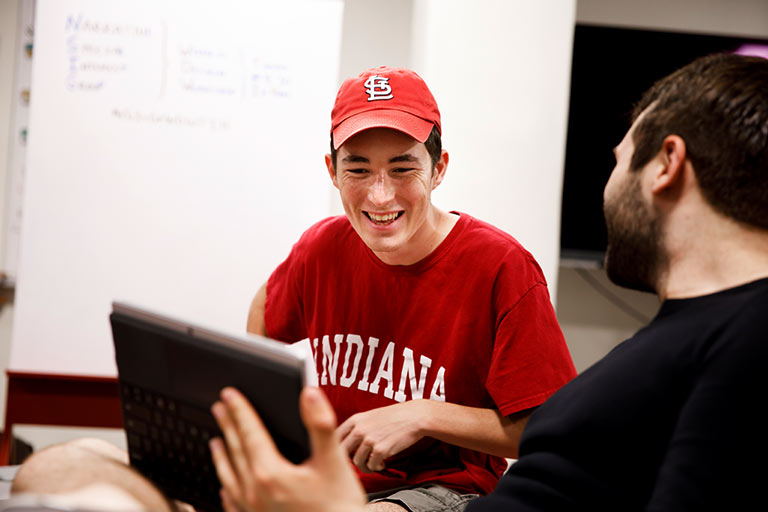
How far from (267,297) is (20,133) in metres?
2.05

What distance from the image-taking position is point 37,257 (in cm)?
240

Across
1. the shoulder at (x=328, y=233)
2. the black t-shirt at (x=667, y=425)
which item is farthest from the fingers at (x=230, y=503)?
the shoulder at (x=328, y=233)

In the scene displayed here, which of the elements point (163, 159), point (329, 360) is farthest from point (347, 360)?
point (163, 159)

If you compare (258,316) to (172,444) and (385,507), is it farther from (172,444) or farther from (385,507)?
(172,444)

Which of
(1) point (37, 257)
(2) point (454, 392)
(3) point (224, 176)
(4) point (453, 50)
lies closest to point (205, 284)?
(3) point (224, 176)

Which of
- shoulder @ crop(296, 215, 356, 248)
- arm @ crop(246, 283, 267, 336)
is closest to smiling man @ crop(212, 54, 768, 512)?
shoulder @ crop(296, 215, 356, 248)

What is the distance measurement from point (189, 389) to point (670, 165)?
665 mm

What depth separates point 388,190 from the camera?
131 centimetres

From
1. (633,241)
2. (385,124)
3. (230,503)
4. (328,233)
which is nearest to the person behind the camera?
(230,503)

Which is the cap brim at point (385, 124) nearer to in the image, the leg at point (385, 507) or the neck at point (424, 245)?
the neck at point (424, 245)

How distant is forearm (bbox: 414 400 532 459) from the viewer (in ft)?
3.78

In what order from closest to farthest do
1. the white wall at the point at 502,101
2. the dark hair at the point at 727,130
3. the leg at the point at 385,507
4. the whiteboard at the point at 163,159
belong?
the dark hair at the point at 727,130
the leg at the point at 385,507
the white wall at the point at 502,101
the whiteboard at the point at 163,159

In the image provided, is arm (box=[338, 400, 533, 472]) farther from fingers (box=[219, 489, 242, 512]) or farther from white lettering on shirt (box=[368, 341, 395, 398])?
fingers (box=[219, 489, 242, 512])

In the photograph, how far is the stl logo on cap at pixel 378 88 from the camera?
1.32 m
